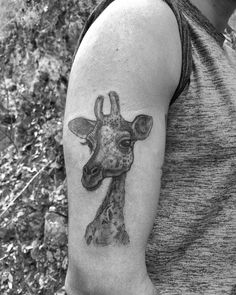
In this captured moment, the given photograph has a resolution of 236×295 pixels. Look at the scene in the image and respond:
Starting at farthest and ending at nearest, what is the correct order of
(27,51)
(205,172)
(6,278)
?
(27,51)
(6,278)
(205,172)

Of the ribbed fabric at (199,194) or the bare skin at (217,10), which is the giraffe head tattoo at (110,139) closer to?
the ribbed fabric at (199,194)

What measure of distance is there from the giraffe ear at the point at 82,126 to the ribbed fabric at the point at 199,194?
0.21 metres

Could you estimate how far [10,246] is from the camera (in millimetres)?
3809

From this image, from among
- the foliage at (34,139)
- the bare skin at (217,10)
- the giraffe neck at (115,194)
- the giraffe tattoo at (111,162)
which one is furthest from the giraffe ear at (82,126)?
the foliage at (34,139)

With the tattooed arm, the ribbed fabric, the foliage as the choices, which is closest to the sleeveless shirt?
the ribbed fabric

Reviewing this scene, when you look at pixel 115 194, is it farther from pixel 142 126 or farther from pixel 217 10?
A: pixel 217 10

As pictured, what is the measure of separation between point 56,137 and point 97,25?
93.5 inches

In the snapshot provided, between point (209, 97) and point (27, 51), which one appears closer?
point (209, 97)

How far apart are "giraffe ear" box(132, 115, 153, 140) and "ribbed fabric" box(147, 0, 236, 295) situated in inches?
4.8

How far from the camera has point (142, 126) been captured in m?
1.50

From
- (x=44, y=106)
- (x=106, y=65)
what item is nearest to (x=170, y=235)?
(x=106, y=65)

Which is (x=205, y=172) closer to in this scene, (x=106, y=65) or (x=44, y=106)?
(x=106, y=65)

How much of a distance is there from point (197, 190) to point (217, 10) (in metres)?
0.60

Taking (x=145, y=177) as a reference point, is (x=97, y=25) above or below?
above
